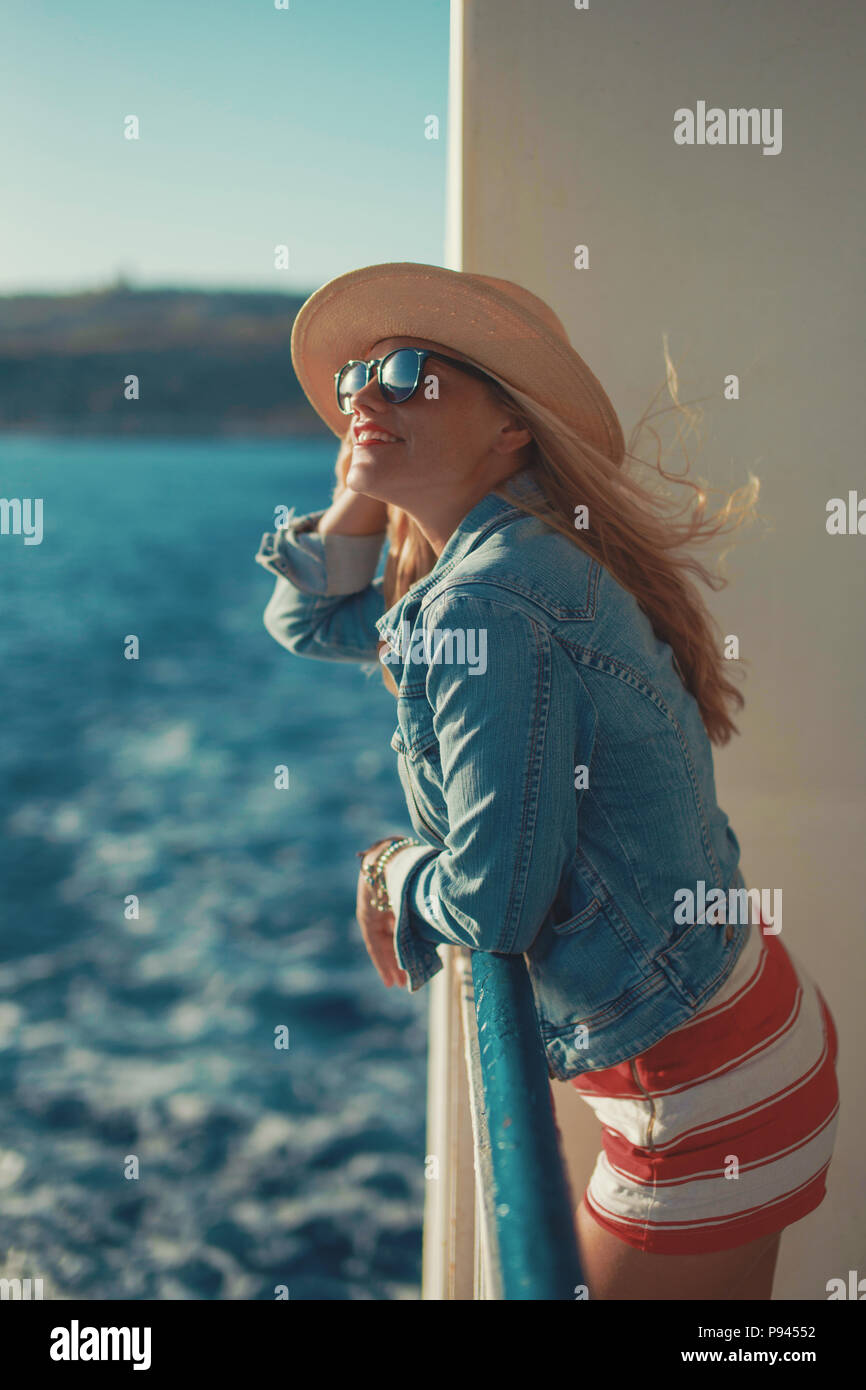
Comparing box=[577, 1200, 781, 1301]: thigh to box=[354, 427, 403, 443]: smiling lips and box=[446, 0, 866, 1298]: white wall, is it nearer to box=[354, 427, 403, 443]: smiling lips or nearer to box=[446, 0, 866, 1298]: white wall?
box=[446, 0, 866, 1298]: white wall

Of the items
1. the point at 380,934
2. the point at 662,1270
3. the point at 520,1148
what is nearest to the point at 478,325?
the point at 380,934

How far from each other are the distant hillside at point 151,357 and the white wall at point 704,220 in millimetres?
57337

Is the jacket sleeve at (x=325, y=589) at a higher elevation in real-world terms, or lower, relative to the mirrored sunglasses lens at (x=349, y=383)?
lower

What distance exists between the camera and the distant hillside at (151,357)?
2362 inches

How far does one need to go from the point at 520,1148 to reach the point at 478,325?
109 cm

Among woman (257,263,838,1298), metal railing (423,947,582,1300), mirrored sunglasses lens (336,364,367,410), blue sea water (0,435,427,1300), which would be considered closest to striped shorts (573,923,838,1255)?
woman (257,263,838,1298)

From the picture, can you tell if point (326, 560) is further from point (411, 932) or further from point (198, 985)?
point (198, 985)

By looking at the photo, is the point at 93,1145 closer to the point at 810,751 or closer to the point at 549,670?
the point at 810,751

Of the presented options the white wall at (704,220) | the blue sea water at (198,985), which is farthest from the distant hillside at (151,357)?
the white wall at (704,220)

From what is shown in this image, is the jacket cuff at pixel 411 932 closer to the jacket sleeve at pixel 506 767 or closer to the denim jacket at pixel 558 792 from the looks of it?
the denim jacket at pixel 558 792

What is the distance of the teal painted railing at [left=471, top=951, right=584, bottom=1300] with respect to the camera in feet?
2.81

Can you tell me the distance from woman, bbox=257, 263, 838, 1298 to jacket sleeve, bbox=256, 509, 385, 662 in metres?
0.42

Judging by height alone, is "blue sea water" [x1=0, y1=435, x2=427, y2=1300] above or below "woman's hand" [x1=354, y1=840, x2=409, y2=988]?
below
